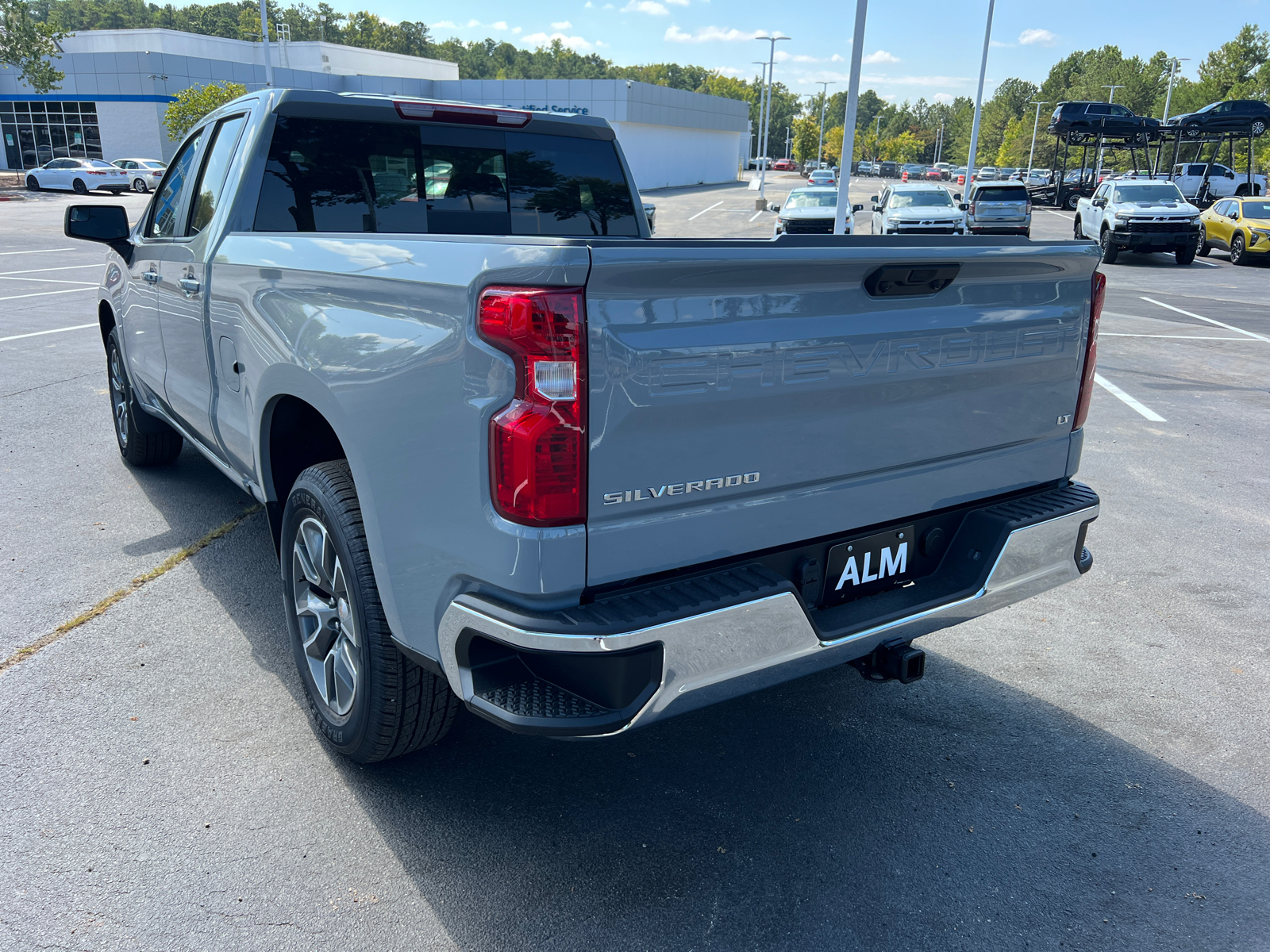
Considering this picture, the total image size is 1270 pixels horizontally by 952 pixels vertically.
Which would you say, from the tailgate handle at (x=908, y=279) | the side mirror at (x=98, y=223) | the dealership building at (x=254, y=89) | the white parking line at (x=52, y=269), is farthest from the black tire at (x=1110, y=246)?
the tailgate handle at (x=908, y=279)

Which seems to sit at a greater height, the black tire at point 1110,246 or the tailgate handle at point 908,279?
the tailgate handle at point 908,279

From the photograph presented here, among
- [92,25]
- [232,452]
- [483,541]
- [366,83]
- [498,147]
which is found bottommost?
[232,452]

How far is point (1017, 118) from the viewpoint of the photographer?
138 metres

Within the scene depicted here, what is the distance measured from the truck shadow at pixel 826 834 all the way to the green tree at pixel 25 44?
2208 inches

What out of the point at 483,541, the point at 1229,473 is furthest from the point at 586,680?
the point at 1229,473

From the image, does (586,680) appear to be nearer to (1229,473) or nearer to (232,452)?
(232,452)

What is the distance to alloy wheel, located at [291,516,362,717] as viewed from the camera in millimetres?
2941

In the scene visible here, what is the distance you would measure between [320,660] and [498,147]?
243 cm

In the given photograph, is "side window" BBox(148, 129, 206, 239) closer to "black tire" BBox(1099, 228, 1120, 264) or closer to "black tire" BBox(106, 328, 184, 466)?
"black tire" BBox(106, 328, 184, 466)

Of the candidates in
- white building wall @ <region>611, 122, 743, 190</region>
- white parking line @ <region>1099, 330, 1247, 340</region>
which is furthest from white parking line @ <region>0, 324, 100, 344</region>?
white building wall @ <region>611, 122, 743, 190</region>

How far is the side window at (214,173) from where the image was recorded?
408 cm

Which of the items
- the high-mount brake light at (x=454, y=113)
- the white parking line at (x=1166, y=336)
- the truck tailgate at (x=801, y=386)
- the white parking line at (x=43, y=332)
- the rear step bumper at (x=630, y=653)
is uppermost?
the high-mount brake light at (x=454, y=113)

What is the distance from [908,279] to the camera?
2566 millimetres

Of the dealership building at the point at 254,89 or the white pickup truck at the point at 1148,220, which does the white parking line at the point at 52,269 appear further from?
the dealership building at the point at 254,89
